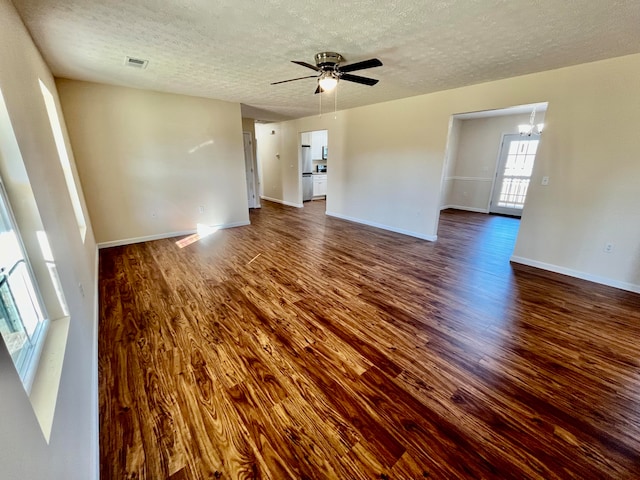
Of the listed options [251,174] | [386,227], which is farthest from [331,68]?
[251,174]

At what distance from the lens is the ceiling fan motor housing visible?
8.54 feet

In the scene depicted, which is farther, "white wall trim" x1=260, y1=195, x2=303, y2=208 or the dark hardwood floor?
"white wall trim" x1=260, y1=195, x2=303, y2=208

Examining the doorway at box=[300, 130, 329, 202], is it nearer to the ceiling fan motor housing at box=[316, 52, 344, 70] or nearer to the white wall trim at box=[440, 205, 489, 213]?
the white wall trim at box=[440, 205, 489, 213]

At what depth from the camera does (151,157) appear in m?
4.33

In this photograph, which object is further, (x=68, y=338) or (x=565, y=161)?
(x=565, y=161)

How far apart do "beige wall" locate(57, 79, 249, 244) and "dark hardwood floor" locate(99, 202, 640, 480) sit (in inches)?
48.9

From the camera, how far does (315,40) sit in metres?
2.37

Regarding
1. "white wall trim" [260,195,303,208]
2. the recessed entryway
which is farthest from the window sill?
the recessed entryway

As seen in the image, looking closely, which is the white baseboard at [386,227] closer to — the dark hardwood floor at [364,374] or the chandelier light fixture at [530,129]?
the dark hardwood floor at [364,374]

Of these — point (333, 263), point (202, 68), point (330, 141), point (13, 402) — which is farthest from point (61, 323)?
point (330, 141)

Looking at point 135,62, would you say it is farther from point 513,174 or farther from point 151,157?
point 513,174

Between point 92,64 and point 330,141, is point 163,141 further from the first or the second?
point 330,141

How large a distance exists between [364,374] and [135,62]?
3951 mm

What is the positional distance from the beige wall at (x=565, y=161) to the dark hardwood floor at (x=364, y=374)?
0.44m
